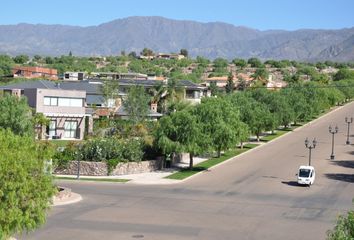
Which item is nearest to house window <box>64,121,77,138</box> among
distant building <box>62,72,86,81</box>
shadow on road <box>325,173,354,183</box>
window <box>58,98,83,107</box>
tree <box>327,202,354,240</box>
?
window <box>58,98,83,107</box>

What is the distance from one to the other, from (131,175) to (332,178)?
16.4m

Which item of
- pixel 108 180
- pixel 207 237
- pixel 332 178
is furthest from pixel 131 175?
pixel 207 237

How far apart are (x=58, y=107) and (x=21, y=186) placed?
5054 centimetres

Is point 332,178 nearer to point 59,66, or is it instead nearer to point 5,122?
point 5,122

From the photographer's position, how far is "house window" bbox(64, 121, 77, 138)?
74.3m

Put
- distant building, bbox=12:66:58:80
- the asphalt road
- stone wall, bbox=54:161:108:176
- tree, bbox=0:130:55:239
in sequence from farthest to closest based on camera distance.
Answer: distant building, bbox=12:66:58:80
stone wall, bbox=54:161:108:176
the asphalt road
tree, bbox=0:130:55:239

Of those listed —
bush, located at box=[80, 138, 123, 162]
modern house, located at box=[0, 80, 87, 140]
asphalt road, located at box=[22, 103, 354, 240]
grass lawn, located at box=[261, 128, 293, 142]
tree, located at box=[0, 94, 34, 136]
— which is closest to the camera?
asphalt road, located at box=[22, 103, 354, 240]

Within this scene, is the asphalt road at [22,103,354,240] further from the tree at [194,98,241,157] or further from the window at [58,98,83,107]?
the window at [58,98,83,107]

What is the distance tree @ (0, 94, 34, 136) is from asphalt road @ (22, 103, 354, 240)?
7808 mm

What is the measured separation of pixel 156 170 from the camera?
5538cm

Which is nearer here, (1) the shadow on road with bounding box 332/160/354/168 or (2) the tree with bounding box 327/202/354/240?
(2) the tree with bounding box 327/202/354/240

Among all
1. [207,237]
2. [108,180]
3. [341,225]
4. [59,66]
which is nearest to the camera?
[341,225]

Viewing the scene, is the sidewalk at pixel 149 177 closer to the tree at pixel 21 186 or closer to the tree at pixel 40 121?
the tree at pixel 40 121

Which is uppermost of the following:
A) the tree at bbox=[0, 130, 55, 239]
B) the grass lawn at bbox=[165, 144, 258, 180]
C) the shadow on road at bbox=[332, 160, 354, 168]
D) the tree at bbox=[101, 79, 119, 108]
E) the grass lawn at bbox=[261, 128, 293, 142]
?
the tree at bbox=[101, 79, 119, 108]
